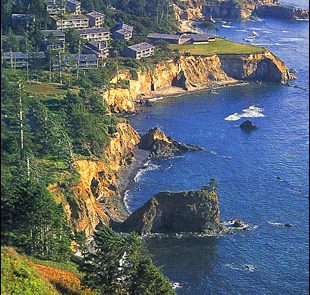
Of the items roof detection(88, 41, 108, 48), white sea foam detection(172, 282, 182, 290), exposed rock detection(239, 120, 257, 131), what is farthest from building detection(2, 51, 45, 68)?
white sea foam detection(172, 282, 182, 290)

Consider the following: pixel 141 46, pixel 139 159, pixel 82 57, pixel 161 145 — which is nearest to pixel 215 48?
pixel 141 46

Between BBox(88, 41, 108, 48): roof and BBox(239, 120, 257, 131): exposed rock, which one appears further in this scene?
BBox(88, 41, 108, 48): roof

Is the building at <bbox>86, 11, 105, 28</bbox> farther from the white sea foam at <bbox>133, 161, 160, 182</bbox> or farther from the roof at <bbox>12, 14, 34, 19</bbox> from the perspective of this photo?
the white sea foam at <bbox>133, 161, 160, 182</bbox>

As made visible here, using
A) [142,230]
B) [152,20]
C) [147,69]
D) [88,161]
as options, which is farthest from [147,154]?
[152,20]

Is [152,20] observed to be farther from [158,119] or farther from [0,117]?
[0,117]

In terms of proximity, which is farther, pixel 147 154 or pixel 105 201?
pixel 147 154

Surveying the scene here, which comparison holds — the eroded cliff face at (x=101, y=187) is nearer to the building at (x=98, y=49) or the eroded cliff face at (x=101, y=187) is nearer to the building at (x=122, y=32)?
the building at (x=98, y=49)
